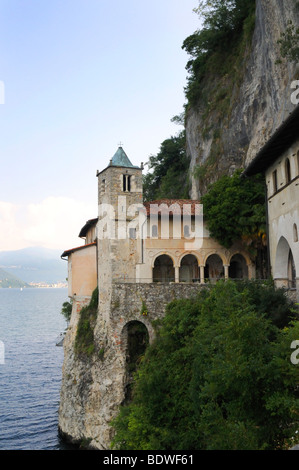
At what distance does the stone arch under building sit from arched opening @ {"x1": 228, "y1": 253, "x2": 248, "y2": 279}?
9.10 metres

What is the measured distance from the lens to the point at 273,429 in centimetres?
1023

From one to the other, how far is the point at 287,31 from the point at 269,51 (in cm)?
422

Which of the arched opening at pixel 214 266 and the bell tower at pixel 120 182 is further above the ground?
the bell tower at pixel 120 182

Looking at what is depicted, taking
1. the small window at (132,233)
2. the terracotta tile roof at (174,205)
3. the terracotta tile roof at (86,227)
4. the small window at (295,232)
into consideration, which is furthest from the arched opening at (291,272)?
the terracotta tile roof at (86,227)

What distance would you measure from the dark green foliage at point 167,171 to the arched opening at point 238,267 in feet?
56.3

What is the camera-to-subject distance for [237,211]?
26359 millimetres

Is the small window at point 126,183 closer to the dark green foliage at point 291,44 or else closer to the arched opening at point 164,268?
the arched opening at point 164,268

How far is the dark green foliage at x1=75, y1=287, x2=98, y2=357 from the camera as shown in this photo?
25266 mm

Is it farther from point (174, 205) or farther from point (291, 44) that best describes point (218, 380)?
point (174, 205)

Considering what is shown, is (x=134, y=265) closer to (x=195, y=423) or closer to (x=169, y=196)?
(x=195, y=423)

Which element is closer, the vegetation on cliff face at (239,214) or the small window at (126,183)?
the vegetation on cliff face at (239,214)

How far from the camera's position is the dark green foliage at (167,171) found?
48.4 m

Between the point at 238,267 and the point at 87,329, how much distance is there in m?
13.0

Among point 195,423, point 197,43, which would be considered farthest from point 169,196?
point 195,423
